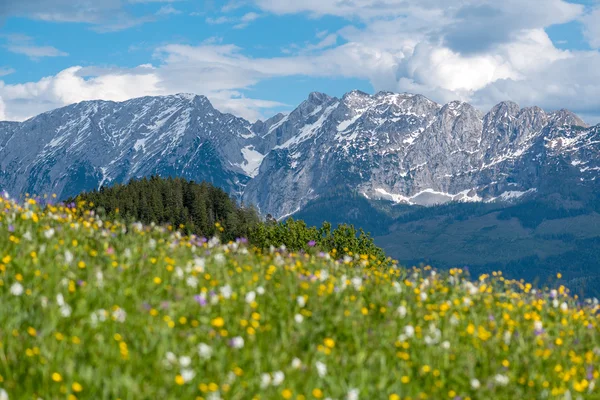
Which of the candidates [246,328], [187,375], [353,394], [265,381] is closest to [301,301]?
[246,328]

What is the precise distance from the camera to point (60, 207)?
53.5 ft

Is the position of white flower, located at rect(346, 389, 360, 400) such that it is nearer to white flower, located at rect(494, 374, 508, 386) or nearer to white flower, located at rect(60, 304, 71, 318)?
white flower, located at rect(494, 374, 508, 386)

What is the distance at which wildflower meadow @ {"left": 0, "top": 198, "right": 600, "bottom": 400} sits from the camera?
908cm

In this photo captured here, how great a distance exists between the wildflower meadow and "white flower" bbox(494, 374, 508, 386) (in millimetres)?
24

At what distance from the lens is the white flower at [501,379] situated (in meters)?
10.3

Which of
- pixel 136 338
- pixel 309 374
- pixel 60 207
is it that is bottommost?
pixel 309 374

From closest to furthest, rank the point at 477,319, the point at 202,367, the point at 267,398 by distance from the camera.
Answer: the point at 267,398 < the point at 202,367 < the point at 477,319

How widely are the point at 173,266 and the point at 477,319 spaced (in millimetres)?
5611

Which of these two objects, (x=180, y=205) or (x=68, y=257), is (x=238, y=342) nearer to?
(x=68, y=257)

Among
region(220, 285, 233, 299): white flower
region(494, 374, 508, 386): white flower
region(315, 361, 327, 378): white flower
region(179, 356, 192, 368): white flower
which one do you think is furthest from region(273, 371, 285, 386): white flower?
region(494, 374, 508, 386): white flower

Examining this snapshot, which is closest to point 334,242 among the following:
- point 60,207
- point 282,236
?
point 282,236

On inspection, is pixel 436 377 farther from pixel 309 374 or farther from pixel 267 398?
pixel 267 398

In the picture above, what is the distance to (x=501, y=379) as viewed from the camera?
10.3 m

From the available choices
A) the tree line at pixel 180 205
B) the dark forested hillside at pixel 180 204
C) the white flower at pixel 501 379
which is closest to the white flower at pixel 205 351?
the white flower at pixel 501 379
